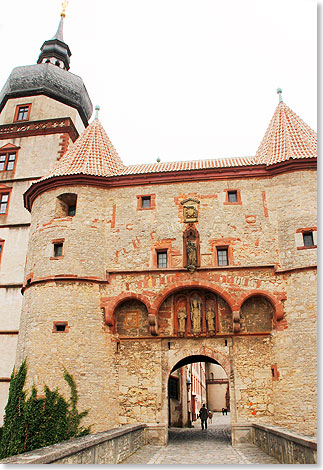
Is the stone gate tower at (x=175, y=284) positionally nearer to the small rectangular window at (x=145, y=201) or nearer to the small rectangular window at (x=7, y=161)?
the small rectangular window at (x=145, y=201)

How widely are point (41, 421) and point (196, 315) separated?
5534mm

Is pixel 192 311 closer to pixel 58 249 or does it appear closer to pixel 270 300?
pixel 270 300

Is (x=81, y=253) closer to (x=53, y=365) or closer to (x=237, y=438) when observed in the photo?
(x=53, y=365)

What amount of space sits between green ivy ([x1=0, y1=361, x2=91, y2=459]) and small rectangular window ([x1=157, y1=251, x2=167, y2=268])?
178 inches

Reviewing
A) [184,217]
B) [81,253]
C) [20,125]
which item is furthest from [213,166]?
[20,125]

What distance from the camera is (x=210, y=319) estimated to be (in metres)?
13.6

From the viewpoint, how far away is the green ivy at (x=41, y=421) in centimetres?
1170

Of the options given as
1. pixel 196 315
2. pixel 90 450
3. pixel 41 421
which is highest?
pixel 196 315

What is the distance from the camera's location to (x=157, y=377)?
13.1 metres

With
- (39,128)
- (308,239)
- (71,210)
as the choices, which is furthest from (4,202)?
(308,239)

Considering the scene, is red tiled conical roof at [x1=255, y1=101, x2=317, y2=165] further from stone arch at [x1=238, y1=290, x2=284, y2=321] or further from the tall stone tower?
the tall stone tower

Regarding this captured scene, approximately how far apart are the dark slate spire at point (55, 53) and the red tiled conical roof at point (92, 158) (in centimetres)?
919

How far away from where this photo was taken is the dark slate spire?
2514 centimetres

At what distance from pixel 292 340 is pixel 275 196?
4.86m
